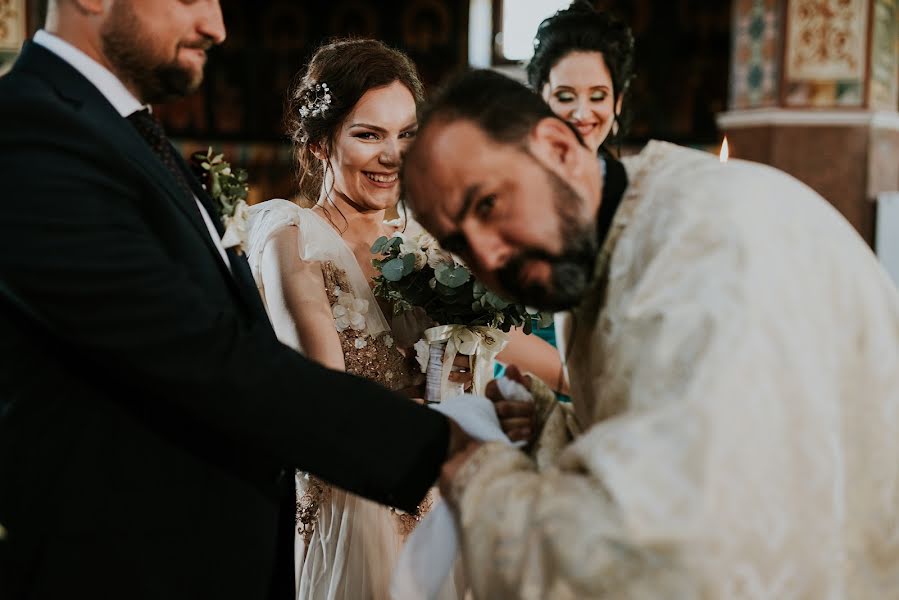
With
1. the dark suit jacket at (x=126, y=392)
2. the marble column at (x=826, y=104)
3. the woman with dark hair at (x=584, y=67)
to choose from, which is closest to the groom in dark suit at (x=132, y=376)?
the dark suit jacket at (x=126, y=392)

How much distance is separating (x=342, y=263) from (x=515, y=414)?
129 centimetres

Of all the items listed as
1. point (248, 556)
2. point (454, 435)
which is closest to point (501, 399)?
point (454, 435)

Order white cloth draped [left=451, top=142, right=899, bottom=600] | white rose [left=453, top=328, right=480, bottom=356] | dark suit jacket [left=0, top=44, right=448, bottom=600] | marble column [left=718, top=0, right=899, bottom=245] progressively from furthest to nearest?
marble column [left=718, top=0, right=899, bottom=245] < white rose [left=453, top=328, right=480, bottom=356] < dark suit jacket [left=0, top=44, right=448, bottom=600] < white cloth draped [left=451, top=142, right=899, bottom=600]

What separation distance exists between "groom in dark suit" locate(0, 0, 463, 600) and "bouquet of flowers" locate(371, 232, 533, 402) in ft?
3.48

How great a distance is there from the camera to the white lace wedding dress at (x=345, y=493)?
3066 mm

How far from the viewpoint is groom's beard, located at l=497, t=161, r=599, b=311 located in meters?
1.73

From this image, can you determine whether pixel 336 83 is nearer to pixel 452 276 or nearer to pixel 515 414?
pixel 452 276

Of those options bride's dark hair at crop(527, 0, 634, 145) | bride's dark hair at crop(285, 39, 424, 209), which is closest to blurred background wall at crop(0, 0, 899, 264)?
bride's dark hair at crop(527, 0, 634, 145)

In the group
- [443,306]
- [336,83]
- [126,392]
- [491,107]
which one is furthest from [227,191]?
[336,83]

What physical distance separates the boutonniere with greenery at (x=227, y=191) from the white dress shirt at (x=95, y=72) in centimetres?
29

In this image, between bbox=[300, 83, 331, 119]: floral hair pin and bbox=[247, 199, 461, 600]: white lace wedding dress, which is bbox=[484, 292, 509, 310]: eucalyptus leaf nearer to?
bbox=[247, 199, 461, 600]: white lace wedding dress

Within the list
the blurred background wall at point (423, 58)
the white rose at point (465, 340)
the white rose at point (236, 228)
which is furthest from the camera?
the blurred background wall at point (423, 58)

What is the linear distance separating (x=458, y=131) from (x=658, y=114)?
9270mm

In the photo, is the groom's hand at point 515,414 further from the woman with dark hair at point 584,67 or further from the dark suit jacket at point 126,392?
the woman with dark hair at point 584,67
